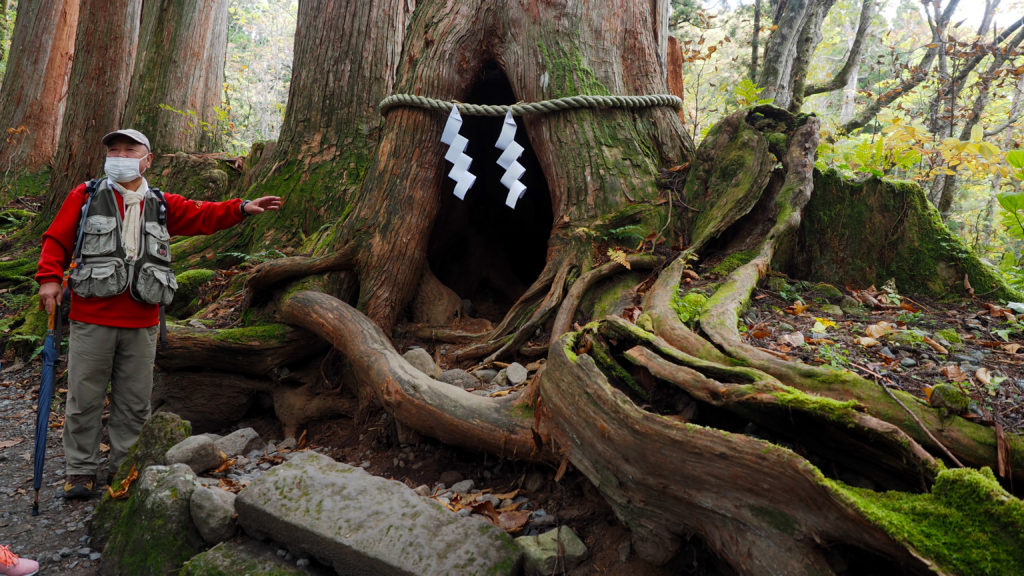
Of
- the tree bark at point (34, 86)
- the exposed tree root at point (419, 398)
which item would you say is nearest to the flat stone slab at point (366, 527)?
the exposed tree root at point (419, 398)

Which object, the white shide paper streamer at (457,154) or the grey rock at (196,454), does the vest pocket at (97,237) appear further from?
the white shide paper streamer at (457,154)

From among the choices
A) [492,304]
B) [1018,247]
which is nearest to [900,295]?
[492,304]

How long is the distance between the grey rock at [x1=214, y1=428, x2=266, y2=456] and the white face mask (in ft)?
5.73

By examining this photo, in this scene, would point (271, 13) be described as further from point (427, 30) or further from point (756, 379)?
point (756, 379)

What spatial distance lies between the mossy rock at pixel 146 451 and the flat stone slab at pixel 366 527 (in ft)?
3.13

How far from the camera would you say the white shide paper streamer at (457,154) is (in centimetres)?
459

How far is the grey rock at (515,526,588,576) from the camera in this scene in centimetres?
250

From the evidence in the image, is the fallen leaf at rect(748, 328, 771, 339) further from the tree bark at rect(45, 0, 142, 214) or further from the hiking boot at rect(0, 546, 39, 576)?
the tree bark at rect(45, 0, 142, 214)

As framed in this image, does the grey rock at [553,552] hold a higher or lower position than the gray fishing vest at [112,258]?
lower

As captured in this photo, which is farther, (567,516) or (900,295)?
(900,295)

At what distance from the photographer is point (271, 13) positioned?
131ft

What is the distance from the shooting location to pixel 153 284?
376 centimetres

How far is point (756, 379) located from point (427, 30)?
4011 millimetres

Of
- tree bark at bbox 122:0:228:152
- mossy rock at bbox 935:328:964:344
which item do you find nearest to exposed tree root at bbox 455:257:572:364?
mossy rock at bbox 935:328:964:344
